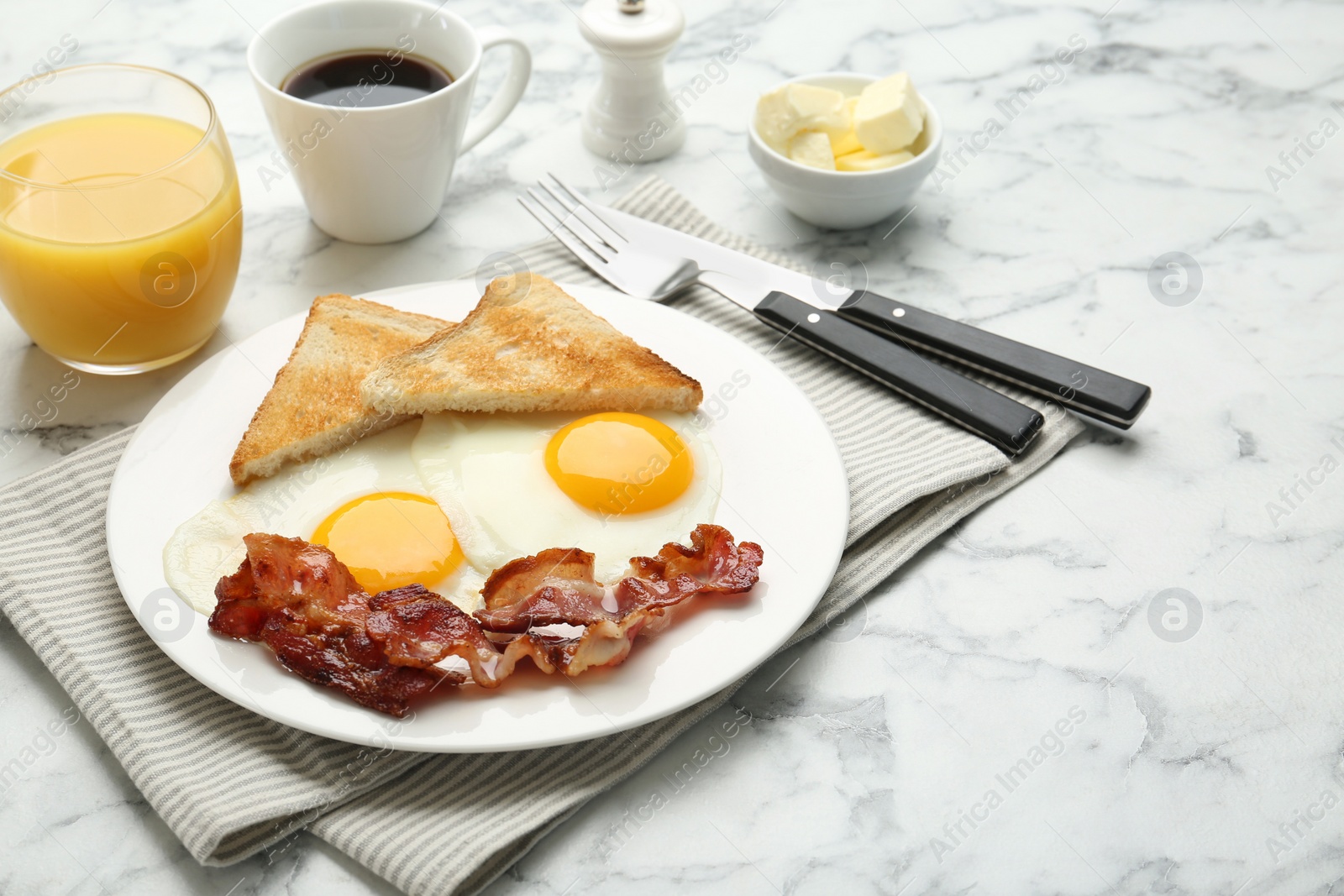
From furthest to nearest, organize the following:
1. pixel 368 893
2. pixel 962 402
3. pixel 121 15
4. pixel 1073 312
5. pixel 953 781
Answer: pixel 121 15 → pixel 1073 312 → pixel 962 402 → pixel 953 781 → pixel 368 893

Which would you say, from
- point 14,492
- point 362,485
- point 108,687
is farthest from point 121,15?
point 108,687

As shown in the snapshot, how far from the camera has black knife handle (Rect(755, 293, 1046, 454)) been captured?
7.49ft

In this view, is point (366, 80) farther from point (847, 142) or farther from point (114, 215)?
point (847, 142)

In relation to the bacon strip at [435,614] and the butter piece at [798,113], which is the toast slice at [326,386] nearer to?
the bacon strip at [435,614]

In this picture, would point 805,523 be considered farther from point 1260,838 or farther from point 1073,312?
point 1073,312

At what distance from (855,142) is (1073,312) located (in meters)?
0.71

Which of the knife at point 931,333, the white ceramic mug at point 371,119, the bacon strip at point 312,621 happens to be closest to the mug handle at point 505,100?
the white ceramic mug at point 371,119

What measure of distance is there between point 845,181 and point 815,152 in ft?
0.44

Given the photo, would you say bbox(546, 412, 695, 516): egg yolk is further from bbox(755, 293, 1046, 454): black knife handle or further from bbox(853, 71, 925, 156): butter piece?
bbox(853, 71, 925, 156): butter piece

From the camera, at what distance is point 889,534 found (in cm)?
214

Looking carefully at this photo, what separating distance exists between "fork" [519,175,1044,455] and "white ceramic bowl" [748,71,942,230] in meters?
0.36

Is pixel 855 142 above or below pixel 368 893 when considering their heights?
above

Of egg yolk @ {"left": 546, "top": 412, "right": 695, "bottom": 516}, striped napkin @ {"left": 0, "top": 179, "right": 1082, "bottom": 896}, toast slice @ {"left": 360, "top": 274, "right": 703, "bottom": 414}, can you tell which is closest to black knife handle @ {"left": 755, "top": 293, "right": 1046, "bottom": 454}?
striped napkin @ {"left": 0, "top": 179, "right": 1082, "bottom": 896}

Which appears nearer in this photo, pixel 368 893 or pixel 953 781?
pixel 368 893
